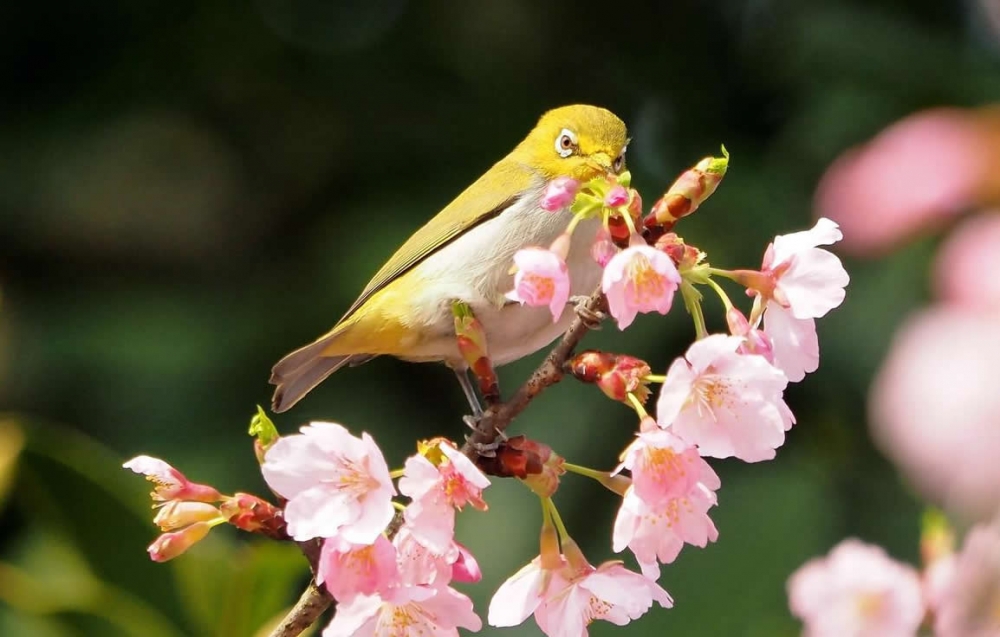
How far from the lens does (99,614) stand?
180 cm

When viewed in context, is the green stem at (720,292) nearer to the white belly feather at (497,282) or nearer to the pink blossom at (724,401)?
the pink blossom at (724,401)

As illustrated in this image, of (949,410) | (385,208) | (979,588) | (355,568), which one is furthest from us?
(385,208)

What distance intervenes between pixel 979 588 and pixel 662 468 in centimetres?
51

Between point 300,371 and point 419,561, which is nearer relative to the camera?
point 419,561

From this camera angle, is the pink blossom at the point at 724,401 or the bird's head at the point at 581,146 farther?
the bird's head at the point at 581,146

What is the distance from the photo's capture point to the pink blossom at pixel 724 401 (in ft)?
3.18

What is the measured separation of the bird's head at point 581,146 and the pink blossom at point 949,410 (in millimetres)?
1073

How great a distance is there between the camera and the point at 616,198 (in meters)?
1.03

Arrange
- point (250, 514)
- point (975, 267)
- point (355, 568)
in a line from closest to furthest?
point (975, 267), point (355, 568), point (250, 514)

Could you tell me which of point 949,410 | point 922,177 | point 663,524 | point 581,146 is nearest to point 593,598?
point 663,524

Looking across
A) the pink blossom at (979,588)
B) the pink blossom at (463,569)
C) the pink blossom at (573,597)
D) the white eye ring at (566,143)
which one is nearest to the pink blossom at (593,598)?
the pink blossom at (573,597)

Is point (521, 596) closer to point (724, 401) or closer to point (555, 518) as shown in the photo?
point (555, 518)

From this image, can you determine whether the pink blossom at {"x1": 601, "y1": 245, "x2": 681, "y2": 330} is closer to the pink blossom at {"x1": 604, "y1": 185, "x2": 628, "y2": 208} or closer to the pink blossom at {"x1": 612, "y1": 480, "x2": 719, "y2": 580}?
the pink blossom at {"x1": 604, "y1": 185, "x2": 628, "y2": 208}

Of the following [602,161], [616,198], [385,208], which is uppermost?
[616,198]
